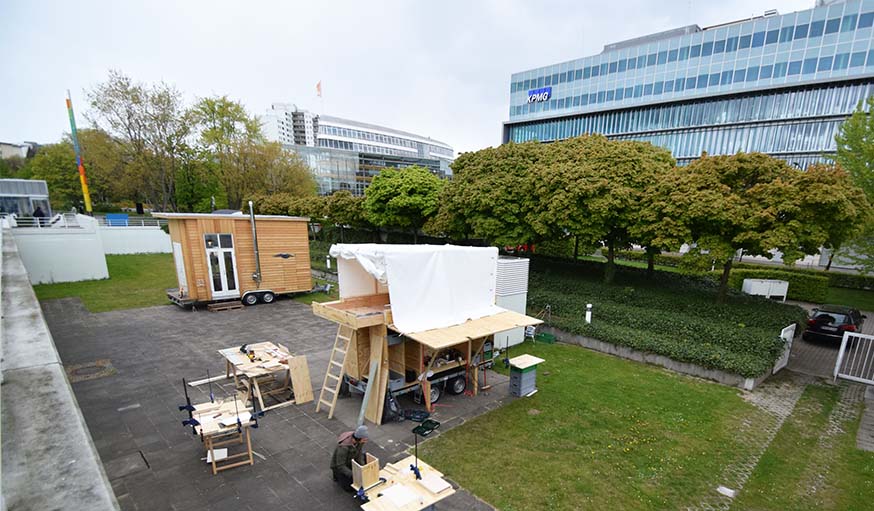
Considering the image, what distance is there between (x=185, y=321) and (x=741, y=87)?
61.1m

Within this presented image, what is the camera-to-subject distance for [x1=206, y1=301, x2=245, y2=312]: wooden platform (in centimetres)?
1719

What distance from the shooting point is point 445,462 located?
23.3 feet

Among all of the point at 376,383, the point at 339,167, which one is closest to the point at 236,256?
the point at 376,383

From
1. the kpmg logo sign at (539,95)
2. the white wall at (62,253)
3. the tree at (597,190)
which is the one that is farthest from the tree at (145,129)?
the kpmg logo sign at (539,95)

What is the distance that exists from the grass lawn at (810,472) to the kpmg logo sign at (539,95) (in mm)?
62050

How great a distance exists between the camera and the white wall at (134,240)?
30484 millimetres

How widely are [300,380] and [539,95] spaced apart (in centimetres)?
6536

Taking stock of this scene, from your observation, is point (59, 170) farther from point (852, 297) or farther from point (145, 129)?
point (852, 297)

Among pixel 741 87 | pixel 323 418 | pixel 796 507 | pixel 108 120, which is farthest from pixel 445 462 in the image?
pixel 741 87

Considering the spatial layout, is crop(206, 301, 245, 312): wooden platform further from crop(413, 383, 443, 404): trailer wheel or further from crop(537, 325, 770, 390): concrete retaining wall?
crop(537, 325, 770, 390): concrete retaining wall

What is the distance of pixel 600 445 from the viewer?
7.74 metres

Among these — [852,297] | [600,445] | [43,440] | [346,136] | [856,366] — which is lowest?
[852,297]

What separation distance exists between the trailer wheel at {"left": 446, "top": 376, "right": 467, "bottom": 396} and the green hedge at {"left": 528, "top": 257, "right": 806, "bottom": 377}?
20.0 feet

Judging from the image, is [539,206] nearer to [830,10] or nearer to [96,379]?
[96,379]
